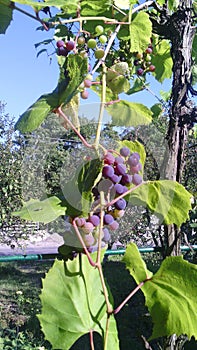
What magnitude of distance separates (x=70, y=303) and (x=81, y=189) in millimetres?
146

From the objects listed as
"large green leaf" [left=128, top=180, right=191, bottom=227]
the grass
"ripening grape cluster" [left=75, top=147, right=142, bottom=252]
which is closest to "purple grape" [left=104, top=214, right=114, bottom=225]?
"ripening grape cluster" [left=75, top=147, right=142, bottom=252]

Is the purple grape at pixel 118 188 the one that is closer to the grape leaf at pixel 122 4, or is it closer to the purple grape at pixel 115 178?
the purple grape at pixel 115 178

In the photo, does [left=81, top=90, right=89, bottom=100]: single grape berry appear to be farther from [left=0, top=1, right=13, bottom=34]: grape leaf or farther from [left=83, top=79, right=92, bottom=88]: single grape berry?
[left=0, top=1, right=13, bottom=34]: grape leaf

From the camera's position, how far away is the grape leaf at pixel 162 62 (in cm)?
142

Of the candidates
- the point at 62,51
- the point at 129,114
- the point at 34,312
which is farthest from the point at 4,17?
the point at 34,312

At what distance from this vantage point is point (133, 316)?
4383 millimetres

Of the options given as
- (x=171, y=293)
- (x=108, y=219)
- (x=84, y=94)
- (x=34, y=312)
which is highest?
(x=84, y=94)

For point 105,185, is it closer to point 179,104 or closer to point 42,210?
point 42,210

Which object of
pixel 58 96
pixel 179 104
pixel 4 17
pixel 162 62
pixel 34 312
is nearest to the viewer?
pixel 58 96

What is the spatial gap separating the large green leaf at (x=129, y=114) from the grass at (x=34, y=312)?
131cm

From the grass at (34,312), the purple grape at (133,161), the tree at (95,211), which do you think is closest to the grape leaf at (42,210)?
the tree at (95,211)

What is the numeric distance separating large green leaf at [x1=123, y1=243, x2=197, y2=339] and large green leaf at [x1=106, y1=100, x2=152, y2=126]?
21 cm

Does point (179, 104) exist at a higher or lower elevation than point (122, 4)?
lower

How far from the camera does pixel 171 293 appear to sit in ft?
2.03
